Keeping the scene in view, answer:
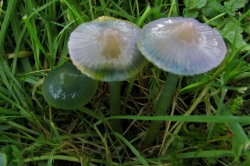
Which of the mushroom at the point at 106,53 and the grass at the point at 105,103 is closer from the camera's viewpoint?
the mushroom at the point at 106,53

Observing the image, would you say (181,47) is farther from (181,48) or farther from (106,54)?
(106,54)

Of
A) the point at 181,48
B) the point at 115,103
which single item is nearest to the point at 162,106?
the point at 115,103

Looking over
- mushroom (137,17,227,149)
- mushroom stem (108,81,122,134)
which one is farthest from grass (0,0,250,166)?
mushroom (137,17,227,149)

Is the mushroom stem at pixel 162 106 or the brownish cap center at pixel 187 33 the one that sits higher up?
the brownish cap center at pixel 187 33

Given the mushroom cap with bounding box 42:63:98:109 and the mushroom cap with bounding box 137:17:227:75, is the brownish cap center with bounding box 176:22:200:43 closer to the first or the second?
the mushroom cap with bounding box 137:17:227:75

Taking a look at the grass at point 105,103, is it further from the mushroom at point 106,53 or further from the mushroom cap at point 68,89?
the mushroom at point 106,53

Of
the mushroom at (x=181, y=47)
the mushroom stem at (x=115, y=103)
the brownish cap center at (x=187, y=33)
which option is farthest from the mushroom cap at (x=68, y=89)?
the brownish cap center at (x=187, y=33)

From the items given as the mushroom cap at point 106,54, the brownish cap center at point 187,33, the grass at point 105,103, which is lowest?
the grass at point 105,103
